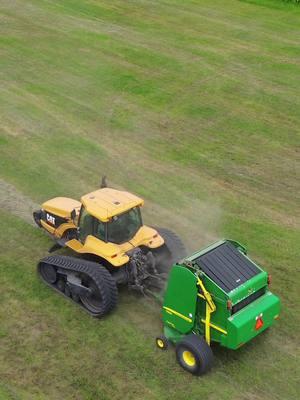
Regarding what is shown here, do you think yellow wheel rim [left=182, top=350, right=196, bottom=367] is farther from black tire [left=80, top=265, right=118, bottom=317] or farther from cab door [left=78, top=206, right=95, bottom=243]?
cab door [left=78, top=206, right=95, bottom=243]

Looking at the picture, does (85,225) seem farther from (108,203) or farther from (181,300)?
(181,300)

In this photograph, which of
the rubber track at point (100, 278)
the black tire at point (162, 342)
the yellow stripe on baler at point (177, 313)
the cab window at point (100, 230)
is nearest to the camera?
the yellow stripe on baler at point (177, 313)

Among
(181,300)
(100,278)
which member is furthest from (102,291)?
(181,300)

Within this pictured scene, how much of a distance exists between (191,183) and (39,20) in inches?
663

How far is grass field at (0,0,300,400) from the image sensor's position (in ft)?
38.2

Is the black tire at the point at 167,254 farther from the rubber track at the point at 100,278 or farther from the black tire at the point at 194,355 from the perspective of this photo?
the black tire at the point at 194,355

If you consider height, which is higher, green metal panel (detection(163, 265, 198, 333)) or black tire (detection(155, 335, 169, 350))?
green metal panel (detection(163, 265, 198, 333))

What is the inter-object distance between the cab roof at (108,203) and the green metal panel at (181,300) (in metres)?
2.00

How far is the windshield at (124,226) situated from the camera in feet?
41.9

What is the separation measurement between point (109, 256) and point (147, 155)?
806cm

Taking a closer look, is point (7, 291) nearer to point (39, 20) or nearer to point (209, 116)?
point (209, 116)

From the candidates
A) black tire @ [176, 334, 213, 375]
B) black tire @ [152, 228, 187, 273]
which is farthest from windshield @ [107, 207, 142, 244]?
black tire @ [176, 334, 213, 375]

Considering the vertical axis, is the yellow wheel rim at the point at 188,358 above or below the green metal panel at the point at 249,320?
below

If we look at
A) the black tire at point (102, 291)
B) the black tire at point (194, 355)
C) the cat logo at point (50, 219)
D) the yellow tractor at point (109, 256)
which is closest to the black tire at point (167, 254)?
the yellow tractor at point (109, 256)
